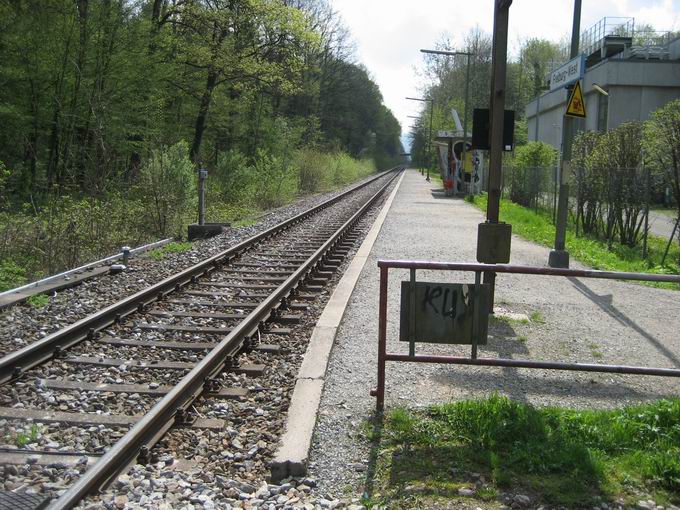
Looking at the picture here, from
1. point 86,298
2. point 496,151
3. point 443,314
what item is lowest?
point 86,298

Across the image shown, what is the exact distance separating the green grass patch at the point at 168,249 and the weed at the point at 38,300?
377cm

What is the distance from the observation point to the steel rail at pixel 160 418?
12.1 ft

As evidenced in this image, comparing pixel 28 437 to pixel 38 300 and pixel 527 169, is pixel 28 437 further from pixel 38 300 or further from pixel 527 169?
pixel 527 169

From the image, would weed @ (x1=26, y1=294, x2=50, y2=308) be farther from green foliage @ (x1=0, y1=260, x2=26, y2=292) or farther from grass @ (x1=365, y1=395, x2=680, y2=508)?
grass @ (x1=365, y1=395, x2=680, y2=508)

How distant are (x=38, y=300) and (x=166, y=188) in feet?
25.6

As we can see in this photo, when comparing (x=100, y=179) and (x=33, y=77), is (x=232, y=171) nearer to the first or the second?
(x=33, y=77)

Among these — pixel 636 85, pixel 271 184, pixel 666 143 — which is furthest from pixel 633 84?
pixel 666 143

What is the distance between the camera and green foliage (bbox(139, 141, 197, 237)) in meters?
15.8

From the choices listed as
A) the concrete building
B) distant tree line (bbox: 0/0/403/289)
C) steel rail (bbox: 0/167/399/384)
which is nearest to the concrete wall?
the concrete building

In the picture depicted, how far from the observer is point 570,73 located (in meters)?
10.3

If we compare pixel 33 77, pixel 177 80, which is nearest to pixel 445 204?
pixel 177 80

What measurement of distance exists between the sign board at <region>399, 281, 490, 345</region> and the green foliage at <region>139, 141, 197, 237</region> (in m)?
12.0

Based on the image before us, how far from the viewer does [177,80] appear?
27719 mm

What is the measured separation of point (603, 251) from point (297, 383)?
1119cm
